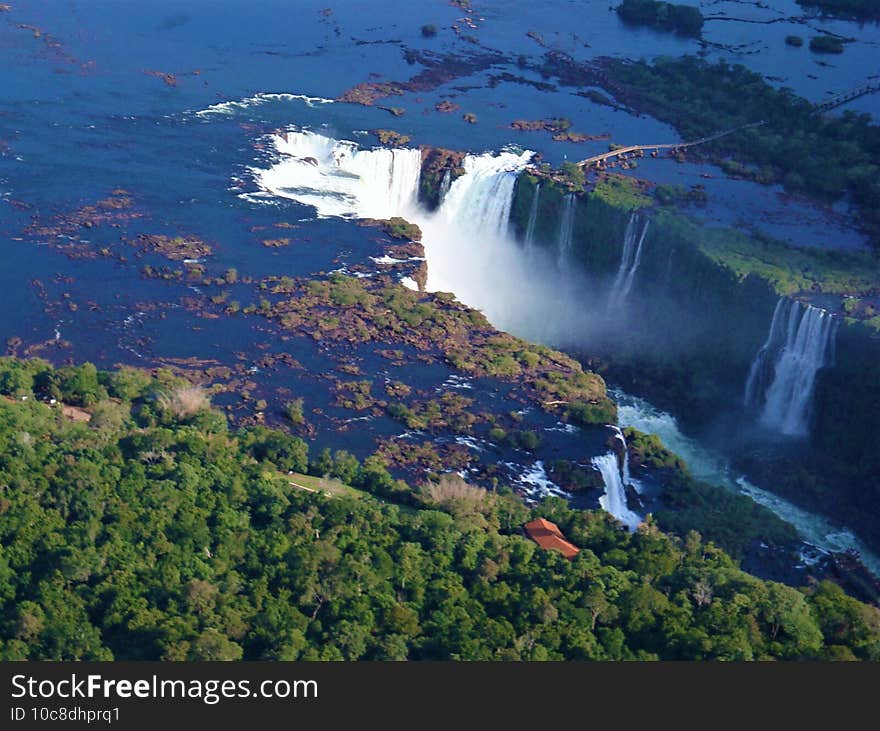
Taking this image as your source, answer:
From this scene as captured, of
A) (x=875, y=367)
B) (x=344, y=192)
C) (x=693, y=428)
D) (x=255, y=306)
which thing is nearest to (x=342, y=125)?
(x=344, y=192)

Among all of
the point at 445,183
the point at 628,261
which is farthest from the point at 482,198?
the point at 628,261

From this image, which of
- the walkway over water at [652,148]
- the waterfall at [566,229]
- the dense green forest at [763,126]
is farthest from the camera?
the walkway over water at [652,148]

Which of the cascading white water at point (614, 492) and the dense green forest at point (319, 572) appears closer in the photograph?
the dense green forest at point (319, 572)

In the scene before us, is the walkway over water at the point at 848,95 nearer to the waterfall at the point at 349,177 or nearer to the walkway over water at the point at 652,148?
the walkway over water at the point at 652,148

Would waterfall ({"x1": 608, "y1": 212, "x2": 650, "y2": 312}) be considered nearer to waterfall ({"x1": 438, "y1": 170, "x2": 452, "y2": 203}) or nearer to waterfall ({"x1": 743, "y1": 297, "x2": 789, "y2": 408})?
waterfall ({"x1": 743, "y1": 297, "x2": 789, "y2": 408})

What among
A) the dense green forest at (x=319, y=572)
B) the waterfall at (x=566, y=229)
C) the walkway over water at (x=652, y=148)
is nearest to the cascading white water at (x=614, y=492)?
the dense green forest at (x=319, y=572)

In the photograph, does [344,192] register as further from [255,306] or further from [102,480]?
[102,480]
